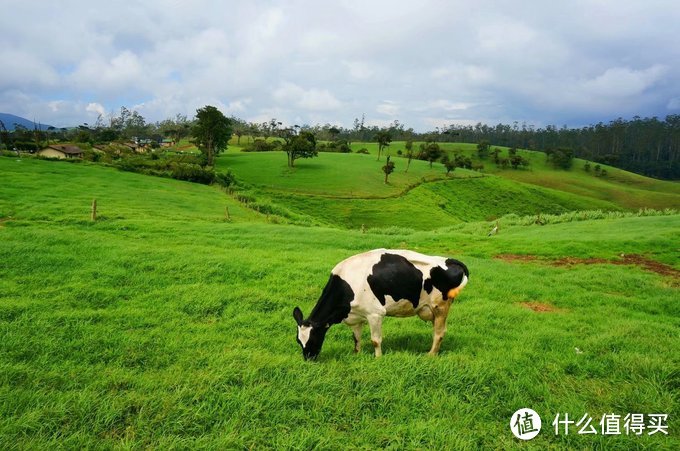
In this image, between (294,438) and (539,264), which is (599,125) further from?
(294,438)

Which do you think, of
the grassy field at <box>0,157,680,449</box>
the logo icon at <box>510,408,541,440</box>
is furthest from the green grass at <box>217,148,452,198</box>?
the logo icon at <box>510,408,541,440</box>

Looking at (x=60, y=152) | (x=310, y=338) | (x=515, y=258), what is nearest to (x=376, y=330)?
(x=310, y=338)

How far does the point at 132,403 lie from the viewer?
5.42 m

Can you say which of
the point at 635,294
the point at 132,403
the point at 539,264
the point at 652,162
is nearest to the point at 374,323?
the point at 132,403

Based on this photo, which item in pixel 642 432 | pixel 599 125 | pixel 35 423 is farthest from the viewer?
pixel 599 125

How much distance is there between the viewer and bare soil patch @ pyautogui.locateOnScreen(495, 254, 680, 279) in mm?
18031

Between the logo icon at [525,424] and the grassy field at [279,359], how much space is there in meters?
0.13

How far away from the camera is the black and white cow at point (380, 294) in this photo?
7109 mm

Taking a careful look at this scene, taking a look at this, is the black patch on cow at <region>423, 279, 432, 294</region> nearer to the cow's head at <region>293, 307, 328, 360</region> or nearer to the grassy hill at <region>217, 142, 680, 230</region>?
the cow's head at <region>293, 307, 328, 360</region>

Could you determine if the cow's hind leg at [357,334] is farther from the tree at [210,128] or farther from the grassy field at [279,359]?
the tree at [210,128]

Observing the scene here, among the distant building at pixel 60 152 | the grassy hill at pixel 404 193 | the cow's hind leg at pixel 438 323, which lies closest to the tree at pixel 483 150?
the grassy hill at pixel 404 193

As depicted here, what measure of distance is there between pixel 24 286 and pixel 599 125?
9518 inches

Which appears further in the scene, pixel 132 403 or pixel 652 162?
pixel 652 162

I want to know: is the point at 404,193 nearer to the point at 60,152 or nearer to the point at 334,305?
the point at 334,305
